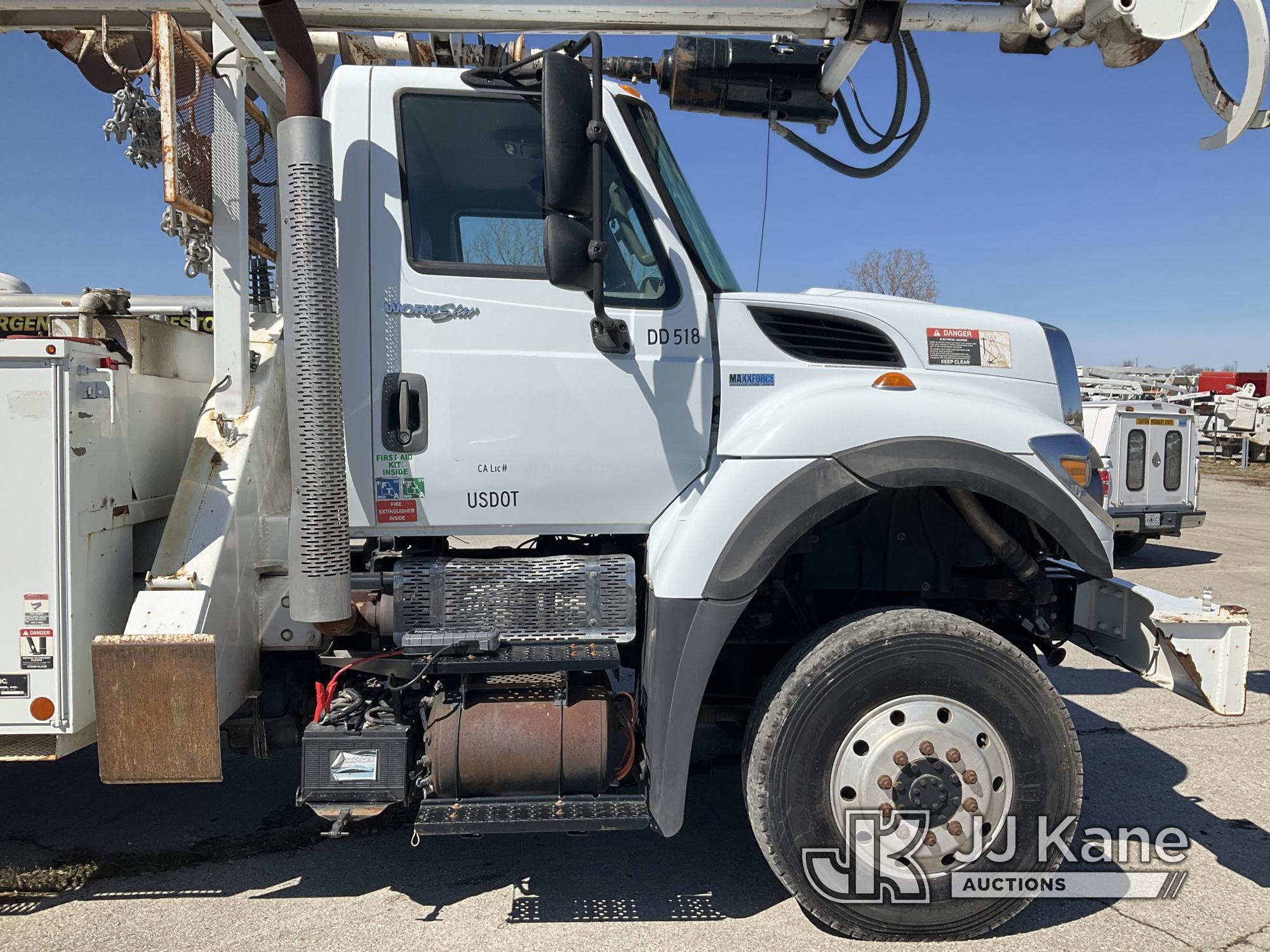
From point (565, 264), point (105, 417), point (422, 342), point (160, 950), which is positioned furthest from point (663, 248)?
point (160, 950)

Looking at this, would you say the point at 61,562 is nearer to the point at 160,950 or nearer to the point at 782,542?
the point at 160,950

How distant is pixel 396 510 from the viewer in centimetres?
Answer: 302

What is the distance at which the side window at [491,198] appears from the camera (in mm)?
2990

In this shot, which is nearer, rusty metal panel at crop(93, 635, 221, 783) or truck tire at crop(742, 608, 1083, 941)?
rusty metal panel at crop(93, 635, 221, 783)

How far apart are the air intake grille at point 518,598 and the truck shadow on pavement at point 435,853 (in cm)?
108

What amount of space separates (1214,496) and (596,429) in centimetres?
2024

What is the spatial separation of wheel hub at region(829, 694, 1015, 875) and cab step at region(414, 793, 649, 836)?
717 mm

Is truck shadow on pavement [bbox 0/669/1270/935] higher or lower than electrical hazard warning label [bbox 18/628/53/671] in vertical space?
lower

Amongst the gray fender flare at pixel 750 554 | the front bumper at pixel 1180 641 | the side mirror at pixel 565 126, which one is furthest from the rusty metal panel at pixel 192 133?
the front bumper at pixel 1180 641

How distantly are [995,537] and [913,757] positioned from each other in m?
0.86

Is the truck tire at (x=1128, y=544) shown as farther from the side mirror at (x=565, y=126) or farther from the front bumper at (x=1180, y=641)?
the side mirror at (x=565, y=126)

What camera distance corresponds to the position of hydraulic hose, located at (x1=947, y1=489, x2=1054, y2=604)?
310cm

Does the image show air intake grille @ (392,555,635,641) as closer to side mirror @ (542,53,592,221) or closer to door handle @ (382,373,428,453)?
door handle @ (382,373,428,453)

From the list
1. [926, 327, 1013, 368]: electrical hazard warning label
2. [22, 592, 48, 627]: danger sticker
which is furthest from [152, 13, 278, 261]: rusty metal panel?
[926, 327, 1013, 368]: electrical hazard warning label
